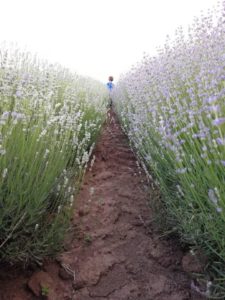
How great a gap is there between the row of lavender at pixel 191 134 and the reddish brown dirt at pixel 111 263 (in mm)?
203

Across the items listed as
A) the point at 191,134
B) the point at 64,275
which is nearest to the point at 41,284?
the point at 64,275

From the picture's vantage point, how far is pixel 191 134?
198cm

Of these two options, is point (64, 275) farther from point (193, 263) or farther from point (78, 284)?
point (193, 263)

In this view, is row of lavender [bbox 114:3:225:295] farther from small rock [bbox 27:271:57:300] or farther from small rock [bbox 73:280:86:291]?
small rock [bbox 27:271:57:300]

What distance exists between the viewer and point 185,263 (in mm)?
1818

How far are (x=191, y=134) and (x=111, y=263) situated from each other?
921 mm

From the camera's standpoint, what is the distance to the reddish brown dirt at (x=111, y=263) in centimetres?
175

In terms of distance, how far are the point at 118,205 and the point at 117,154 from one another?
1.24 m

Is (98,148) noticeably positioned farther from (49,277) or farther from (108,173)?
(49,277)

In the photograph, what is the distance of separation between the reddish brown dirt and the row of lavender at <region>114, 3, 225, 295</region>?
0.67 ft

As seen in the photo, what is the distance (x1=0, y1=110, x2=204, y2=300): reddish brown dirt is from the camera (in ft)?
5.73

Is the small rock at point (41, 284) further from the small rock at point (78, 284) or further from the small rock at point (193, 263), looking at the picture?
the small rock at point (193, 263)

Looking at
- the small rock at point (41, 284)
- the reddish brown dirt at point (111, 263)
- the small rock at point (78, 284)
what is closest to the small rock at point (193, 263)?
the reddish brown dirt at point (111, 263)

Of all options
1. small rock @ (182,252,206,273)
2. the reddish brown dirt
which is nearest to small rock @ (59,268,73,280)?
the reddish brown dirt
